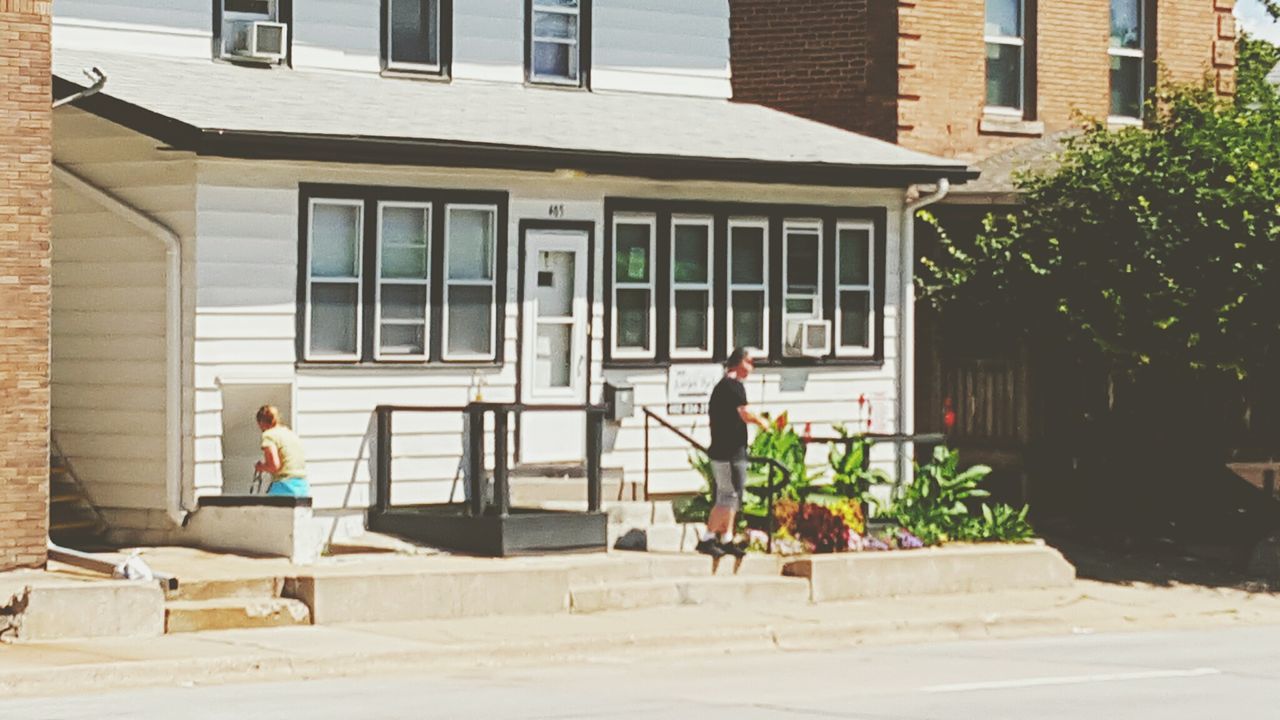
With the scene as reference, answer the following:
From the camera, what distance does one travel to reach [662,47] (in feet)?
84.3

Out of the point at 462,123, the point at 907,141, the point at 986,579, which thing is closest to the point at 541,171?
the point at 462,123

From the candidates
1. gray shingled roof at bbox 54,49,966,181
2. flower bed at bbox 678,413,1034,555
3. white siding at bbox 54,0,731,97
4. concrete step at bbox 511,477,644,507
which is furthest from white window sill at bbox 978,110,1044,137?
concrete step at bbox 511,477,644,507

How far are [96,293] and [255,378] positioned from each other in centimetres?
184

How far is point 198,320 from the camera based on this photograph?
19.9 m

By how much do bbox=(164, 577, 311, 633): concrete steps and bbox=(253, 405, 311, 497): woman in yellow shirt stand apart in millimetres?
1902

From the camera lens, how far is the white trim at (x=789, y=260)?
78.8ft

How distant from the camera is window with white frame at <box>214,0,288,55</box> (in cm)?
2222

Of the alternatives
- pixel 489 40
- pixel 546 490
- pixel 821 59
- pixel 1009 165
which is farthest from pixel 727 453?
pixel 821 59

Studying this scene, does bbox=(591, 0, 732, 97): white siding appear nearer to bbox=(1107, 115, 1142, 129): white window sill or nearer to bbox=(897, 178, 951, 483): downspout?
bbox=(897, 178, 951, 483): downspout

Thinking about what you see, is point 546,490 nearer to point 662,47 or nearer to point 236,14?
point 236,14

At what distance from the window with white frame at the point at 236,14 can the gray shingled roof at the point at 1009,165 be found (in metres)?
8.55

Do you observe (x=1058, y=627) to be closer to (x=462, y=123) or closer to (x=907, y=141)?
(x=462, y=123)

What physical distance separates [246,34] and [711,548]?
6.75 metres

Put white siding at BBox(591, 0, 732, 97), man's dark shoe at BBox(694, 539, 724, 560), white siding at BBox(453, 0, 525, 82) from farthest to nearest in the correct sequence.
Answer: white siding at BBox(591, 0, 732, 97), white siding at BBox(453, 0, 525, 82), man's dark shoe at BBox(694, 539, 724, 560)
